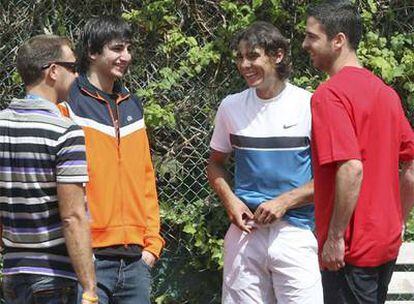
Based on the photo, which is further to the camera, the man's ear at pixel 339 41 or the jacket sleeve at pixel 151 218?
the jacket sleeve at pixel 151 218

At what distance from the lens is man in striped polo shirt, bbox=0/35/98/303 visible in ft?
11.1

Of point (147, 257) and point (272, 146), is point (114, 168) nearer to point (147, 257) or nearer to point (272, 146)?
point (147, 257)

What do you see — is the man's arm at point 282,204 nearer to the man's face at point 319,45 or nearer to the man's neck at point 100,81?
the man's face at point 319,45

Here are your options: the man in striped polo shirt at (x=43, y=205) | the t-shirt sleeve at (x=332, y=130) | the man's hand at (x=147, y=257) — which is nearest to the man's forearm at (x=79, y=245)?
the man in striped polo shirt at (x=43, y=205)

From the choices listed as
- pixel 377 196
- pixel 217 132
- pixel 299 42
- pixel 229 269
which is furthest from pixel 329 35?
pixel 299 42

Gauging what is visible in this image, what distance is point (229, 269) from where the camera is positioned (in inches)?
174

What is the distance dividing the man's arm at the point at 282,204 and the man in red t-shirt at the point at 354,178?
586 mm

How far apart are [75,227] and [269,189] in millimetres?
1280

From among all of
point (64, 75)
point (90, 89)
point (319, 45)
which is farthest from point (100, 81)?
point (319, 45)

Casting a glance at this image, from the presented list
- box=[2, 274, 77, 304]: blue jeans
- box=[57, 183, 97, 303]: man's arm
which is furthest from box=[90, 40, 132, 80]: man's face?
box=[2, 274, 77, 304]: blue jeans

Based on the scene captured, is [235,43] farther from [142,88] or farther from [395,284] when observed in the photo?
[395,284]

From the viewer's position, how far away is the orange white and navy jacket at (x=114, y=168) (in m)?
4.10

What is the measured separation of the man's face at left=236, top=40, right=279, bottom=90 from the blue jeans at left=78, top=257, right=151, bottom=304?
1.04 m

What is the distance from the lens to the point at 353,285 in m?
3.60
